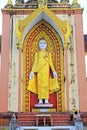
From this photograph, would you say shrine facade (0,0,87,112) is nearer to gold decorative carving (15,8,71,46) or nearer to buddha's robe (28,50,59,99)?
gold decorative carving (15,8,71,46)

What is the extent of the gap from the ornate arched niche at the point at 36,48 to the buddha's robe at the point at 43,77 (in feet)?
0.68

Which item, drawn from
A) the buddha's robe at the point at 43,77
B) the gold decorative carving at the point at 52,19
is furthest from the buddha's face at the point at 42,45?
the gold decorative carving at the point at 52,19

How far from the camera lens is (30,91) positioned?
13117 millimetres

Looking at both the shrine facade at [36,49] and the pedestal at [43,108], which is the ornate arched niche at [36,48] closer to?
the shrine facade at [36,49]

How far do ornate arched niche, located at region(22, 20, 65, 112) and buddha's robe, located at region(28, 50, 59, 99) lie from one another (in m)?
0.21

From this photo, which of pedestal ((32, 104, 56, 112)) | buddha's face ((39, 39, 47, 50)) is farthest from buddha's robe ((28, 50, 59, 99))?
pedestal ((32, 104, 56, 112))

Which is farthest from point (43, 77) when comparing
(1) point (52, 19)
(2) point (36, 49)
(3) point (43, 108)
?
(1) point (52, 19)

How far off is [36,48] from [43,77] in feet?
4.72

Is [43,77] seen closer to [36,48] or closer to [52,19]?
[36,48]

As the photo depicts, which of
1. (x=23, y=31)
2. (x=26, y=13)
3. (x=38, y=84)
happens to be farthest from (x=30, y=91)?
(x=26, y=13)

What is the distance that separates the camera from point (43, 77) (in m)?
13.2

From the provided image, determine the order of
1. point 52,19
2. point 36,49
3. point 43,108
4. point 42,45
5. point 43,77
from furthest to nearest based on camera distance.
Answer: point 36,49 → point 42,45 → point 52,19 → point 43,77 → point 43,108

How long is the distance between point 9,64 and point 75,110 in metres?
3.25

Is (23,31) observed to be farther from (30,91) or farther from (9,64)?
(30,91)
